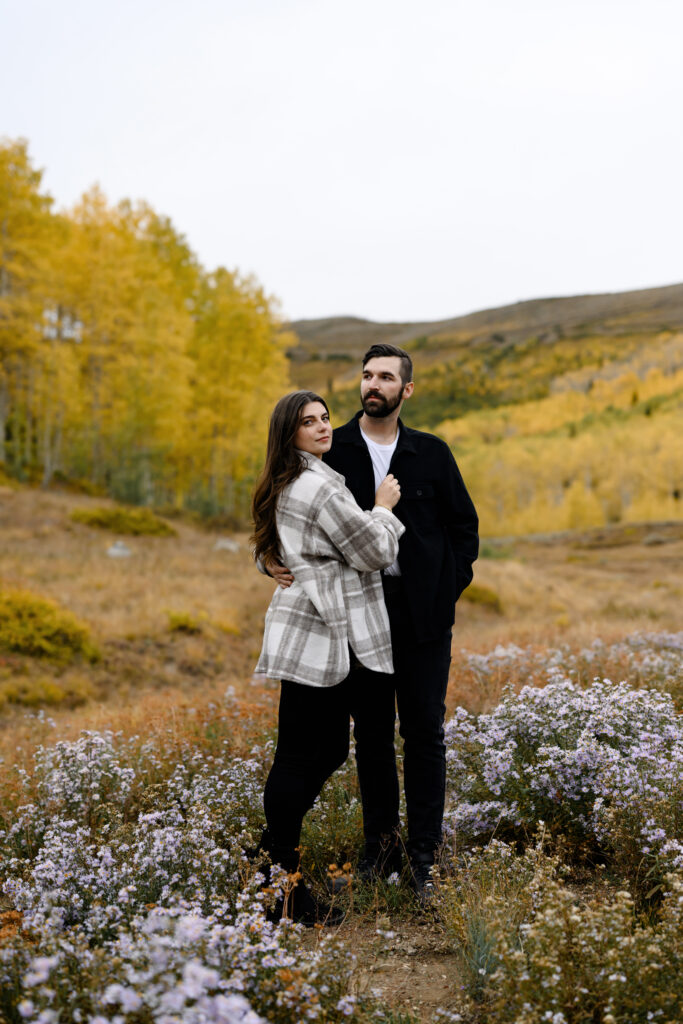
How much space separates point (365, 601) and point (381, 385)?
96 cm

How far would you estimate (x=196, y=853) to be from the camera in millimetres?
3115

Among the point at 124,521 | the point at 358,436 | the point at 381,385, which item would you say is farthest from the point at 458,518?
the point at 124,521

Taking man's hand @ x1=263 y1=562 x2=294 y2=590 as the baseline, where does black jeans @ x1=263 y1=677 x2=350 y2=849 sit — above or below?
below

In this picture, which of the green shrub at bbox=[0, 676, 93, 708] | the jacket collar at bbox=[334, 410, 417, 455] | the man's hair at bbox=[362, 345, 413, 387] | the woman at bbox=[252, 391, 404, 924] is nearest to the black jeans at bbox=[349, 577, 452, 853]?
the woman at bbox=[252, 391, 404, 924]

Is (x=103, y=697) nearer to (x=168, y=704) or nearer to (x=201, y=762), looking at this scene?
(x=168, y=704)

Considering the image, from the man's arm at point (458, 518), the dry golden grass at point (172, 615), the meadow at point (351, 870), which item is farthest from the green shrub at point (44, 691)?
the man's arm at point (458, 518)

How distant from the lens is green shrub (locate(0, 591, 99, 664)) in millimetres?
10242

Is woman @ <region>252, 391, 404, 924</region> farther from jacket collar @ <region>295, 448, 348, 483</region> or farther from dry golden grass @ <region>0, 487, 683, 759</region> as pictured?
dry golden grass @ <region>0, 487, 683, 759</region>

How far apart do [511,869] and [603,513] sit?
7231 centimetres

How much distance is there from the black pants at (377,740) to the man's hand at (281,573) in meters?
0.42

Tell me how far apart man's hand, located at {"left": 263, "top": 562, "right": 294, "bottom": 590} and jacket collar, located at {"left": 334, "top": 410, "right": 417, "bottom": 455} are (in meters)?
0.70

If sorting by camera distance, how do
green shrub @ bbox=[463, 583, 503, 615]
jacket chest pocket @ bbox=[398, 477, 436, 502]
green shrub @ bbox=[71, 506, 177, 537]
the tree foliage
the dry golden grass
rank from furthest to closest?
the tree foliage
green shrub @ bbox=[71, 506, 177, 537]
green shrub @ bbox=[463, 583, 503, 615]
the dry golden grass
jacket chest pocket @ bbox=[398, 477, 436, 502]

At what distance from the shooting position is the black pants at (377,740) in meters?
3.28

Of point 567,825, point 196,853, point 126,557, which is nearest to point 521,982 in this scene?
point 196,853
